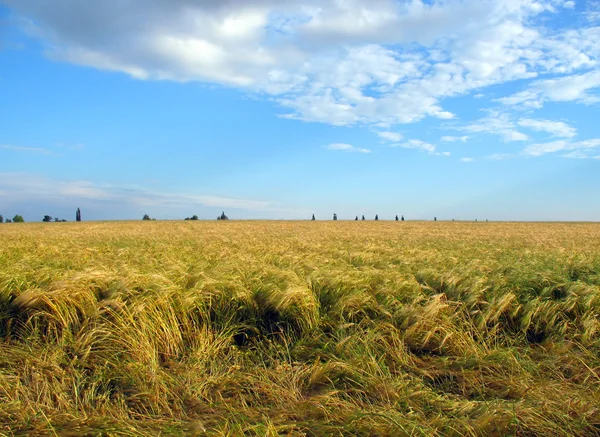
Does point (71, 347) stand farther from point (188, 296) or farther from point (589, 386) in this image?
point (589, 386)

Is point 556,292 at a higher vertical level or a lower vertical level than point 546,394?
higher

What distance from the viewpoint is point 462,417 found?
3221 millimetres

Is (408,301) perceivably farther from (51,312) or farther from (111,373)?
(51,312)

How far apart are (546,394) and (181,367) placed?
344 centimetres

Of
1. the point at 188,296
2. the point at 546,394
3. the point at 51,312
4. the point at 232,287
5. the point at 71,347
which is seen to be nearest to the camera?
the point at 546,394

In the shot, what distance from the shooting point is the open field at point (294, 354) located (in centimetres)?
321

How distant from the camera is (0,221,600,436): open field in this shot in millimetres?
3207

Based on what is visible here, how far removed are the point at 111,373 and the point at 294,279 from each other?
2881 millimetres

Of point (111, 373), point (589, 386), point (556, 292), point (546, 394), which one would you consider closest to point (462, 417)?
point (546, 394)

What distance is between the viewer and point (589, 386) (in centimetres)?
401

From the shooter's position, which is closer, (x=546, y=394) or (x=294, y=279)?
(x=546, y=394)

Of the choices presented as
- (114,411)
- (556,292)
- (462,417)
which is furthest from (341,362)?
(556,292)

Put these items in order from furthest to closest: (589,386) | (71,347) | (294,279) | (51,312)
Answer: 1. (294,279)
2. (51,312)
3. (71,347)
4. (589,386)

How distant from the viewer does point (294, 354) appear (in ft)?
15.2
